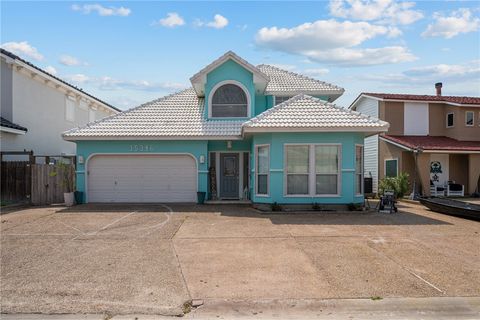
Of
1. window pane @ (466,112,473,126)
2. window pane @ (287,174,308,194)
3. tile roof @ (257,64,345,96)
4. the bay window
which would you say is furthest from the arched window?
window pane @ (466,112,473,126)

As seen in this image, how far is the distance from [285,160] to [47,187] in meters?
10.5

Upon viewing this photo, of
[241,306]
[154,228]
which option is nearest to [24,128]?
[154,228]

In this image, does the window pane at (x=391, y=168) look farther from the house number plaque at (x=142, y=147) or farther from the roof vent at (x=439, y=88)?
the house number plaque at (x=142, y=147)

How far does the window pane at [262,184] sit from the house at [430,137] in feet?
32.3

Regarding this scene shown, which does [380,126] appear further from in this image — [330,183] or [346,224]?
[346,224]

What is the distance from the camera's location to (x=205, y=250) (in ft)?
29.3

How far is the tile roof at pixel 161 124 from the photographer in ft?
57.1

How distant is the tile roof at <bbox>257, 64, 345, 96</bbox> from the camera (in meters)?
20.1

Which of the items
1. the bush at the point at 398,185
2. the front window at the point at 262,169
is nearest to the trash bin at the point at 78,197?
the front window at the point at 262,169

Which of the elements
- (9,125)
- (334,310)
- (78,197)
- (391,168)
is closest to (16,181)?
(9,125)

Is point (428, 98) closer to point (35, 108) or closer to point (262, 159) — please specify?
point (262, 159)

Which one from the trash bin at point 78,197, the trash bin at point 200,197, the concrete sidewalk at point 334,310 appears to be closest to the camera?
the concrete sidewalk at point 334,310

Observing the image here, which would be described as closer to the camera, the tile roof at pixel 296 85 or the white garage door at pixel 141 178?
the white garage door at pixel 141 178

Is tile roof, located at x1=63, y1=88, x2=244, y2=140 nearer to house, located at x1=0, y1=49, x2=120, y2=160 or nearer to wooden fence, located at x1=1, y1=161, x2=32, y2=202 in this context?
wooden fence, located at x1=1, y1=161, x2=32, y2=202
